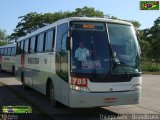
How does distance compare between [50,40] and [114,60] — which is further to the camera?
[50,40]

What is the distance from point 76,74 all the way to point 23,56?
10.0 meters

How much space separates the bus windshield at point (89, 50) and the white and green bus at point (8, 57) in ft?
76.1

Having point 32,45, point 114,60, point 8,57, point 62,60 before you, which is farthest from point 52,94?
point 8,57

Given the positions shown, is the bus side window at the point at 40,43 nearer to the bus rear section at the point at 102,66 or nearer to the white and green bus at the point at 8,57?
the bus rear section at the point at 102,66

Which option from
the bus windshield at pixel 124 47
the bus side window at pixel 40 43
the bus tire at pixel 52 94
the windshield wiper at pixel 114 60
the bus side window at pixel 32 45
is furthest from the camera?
the bus side window at pixel 32 45

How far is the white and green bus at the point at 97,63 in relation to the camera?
36.4ft

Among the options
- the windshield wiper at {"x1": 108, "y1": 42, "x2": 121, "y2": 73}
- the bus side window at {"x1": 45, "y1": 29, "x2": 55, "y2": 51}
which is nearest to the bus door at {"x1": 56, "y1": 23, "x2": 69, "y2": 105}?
the bus side window at {"x1": 45, "y1": 29, "x2": 55, "y2": 51}

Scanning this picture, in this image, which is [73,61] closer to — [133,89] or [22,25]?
[133,89]

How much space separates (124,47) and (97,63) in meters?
1.06

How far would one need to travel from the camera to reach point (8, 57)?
36938 millimetres

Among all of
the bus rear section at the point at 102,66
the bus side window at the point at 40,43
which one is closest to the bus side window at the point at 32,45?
the bus side window at the point at 40,43

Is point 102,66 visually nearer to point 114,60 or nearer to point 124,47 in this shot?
point 114,60

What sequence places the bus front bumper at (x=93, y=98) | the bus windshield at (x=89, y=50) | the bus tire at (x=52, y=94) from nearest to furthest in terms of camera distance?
the bus front bumper at (x=93, y=98) < the bus windshield at (x=89, y=50) < the bus tire at (x=52, y=94)

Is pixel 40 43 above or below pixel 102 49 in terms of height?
above
